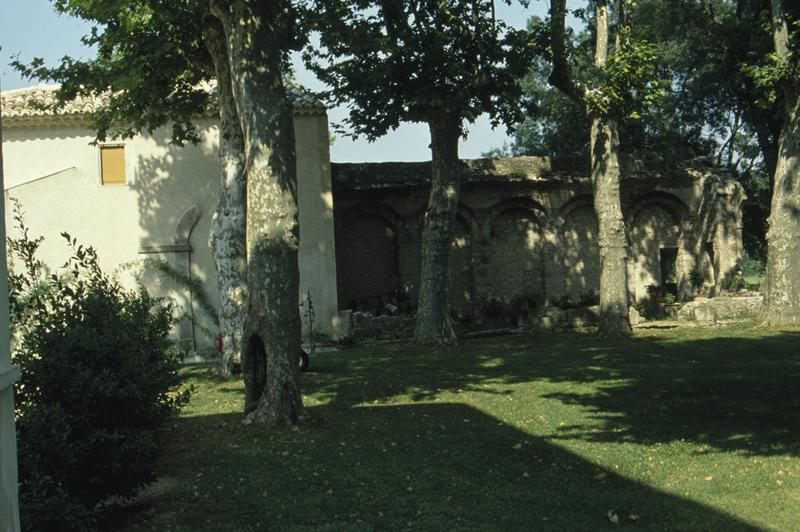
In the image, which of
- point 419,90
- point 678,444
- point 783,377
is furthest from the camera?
point 419,90

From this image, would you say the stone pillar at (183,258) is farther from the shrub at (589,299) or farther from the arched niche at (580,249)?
the arched niche at (580,249)

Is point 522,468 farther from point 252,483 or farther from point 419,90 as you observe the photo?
point 419,90

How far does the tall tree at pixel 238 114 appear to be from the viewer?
977cm

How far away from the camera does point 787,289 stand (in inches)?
821

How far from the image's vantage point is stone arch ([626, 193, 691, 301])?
2977cm

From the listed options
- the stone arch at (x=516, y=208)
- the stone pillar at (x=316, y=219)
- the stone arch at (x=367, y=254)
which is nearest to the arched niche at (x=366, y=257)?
the stone arch at (x=367, y=254)

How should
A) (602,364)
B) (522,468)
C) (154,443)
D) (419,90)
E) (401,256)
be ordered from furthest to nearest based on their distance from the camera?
(401,256)
(419,90)
(602,364)
(522,468)
(154,443)

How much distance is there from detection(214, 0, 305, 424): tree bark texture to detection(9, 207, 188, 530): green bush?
2395 mm

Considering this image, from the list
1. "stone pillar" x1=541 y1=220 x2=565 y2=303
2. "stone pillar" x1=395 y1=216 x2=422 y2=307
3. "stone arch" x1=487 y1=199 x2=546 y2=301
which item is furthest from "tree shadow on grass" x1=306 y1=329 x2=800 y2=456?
"stone pillar" x1=541 y1=220 x2=565 y2=303

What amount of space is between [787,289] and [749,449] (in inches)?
541

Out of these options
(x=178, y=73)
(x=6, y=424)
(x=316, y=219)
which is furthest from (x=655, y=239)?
(x=6, y=424)

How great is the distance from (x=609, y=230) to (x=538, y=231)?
25.4 ft

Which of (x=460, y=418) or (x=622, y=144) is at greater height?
(x=622, y=144)

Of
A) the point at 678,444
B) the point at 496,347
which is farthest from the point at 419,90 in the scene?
the point at 678,444
